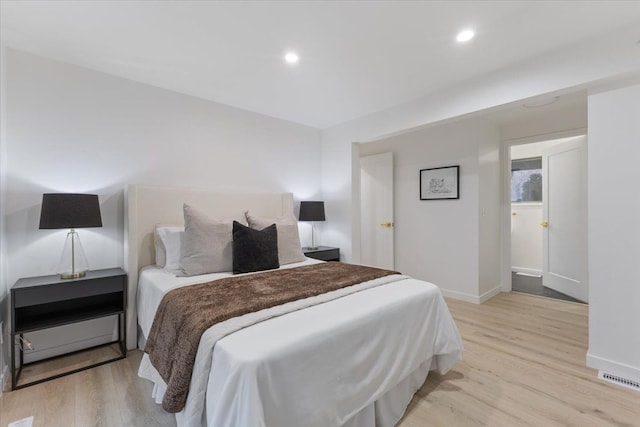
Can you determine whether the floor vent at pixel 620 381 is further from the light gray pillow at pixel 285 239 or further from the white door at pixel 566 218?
the light gray pillow at pixel 285 239

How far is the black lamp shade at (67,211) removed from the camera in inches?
A: 82.2

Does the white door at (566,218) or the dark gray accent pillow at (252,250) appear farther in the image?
the white door at (566,218)

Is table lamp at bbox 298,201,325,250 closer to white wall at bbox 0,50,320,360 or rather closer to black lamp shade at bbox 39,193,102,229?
white wall at bbox 0,50,320,360

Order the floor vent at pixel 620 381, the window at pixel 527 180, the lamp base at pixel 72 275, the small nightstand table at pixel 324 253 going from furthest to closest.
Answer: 1. the window at pixel 527 180
2. the small nightstand table at pixel 324 253
3. the lamp base at pixel 72 275
4. the floor vent at pixel 620 381

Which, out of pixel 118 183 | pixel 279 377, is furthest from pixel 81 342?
pixel 279 377

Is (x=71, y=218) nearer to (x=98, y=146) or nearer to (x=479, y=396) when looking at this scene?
(x=98, y=146)

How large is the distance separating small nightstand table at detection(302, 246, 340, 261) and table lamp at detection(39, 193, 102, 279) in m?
2.14

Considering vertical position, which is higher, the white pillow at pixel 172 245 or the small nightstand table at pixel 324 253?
the white pillow at pixel 172 245

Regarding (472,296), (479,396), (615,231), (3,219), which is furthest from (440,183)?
(3,219)

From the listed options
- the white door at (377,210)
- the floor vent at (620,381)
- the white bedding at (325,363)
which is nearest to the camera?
the white bedding at (325,363)

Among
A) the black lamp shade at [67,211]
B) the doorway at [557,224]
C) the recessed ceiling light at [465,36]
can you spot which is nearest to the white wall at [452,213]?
the doorway at [557,224]

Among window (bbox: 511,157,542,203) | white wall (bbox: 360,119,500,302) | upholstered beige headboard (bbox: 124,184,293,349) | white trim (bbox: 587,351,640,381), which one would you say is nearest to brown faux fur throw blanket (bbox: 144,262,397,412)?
Result: upholstered beige headboard (bbox: 124,184,293,349)

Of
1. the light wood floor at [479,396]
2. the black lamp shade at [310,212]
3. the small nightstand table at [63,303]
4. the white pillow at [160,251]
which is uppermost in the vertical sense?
the black lamp shade at [310,212]

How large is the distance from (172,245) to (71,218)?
706 millimetres
